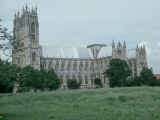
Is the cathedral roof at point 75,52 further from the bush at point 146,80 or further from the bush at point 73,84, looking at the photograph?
the bush at point 146,80

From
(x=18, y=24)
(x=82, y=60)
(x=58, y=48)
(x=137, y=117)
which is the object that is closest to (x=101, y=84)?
(x=82, y=60)

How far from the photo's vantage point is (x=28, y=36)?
100312 mm

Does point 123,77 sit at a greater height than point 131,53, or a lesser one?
lesser

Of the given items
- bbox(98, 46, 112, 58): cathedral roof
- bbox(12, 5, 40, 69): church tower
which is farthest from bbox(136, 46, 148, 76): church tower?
bbox(12, 5, 40, 69): church tower

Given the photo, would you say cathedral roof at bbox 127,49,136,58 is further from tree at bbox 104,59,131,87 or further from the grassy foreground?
the grassy foreground

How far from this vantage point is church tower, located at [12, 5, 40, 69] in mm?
97875

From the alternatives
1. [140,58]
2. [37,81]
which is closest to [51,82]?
[37,81]

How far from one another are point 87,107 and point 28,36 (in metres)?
73.3

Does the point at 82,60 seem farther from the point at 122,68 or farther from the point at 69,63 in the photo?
the point at 122,68

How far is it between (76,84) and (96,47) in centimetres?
2434

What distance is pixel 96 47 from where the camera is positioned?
120 meters

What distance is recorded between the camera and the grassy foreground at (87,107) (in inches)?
913

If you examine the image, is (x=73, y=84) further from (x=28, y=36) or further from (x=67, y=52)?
(x=28, y=36)

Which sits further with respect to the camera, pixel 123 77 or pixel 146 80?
pixel 146 80
